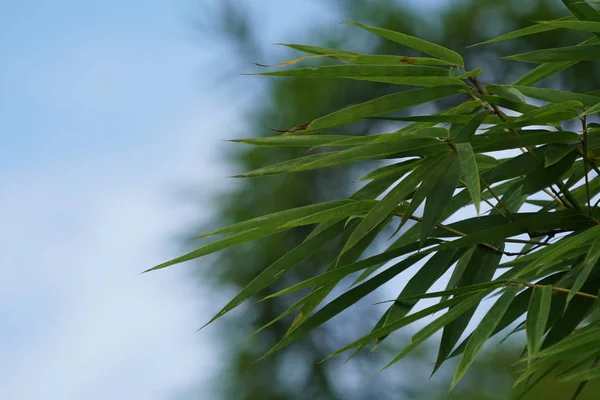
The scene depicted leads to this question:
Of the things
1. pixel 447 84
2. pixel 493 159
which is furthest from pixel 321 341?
pixel 447 84

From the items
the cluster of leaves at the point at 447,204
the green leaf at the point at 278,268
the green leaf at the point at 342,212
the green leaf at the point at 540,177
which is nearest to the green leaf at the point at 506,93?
the cluster of leaves at the point at 447,204

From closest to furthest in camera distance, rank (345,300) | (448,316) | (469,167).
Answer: (469,167)
(448,316)
(345,300)

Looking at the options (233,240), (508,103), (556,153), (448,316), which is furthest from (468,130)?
(233,240)

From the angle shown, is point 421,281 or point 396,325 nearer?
point 396,325

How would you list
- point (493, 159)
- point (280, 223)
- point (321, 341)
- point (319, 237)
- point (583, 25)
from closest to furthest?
point (583, 25) < point (280, 223) < point (319, 237) < point (493, 159) < point (321, 341)

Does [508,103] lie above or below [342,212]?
above

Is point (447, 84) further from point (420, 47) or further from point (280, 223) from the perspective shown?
point (280, 223)

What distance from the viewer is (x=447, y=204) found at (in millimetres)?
1482

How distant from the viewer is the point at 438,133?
4.61 feet

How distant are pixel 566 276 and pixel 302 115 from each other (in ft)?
17.4

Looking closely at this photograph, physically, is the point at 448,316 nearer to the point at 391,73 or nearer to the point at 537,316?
the point at 537,316

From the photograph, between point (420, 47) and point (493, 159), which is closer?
point (420, 47)

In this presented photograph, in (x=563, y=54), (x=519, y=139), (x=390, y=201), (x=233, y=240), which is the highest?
(x=563, y=54)

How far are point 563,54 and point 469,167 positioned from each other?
0.26m
